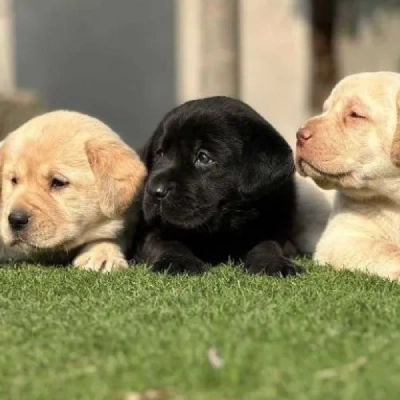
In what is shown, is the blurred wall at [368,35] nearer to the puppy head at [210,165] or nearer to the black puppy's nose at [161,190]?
the puppy head at [210,165]

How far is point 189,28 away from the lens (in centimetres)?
1391

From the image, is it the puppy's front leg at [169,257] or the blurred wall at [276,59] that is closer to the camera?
the puppy's front leg at [169,257]

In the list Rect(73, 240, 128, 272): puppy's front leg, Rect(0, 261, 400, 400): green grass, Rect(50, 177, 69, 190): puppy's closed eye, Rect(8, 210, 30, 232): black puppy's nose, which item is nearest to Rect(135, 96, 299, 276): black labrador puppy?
Rect(73, 240, 128, 272): puppy's front leg

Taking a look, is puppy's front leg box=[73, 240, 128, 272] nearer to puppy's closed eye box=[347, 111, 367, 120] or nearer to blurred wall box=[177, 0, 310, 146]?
puppy's closed eye box=[347, 111, 367, 120]

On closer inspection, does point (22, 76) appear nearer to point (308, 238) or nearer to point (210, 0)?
point (210, 0)

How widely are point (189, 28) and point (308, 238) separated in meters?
8.83

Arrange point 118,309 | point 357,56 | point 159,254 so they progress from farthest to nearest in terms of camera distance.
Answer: point 357,56, point 159,254, point 118,309

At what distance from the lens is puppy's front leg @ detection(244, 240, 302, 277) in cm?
459

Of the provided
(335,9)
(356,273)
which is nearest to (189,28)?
(335,9)

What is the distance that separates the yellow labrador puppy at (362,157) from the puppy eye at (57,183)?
1249 mm

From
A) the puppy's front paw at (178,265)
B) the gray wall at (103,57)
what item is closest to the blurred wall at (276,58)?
the gray wall at (103,57)

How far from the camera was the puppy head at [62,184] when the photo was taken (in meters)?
4.73

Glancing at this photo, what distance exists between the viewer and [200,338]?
10.1 feet

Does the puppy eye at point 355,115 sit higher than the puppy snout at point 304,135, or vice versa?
the puppy eye at point 355,115
